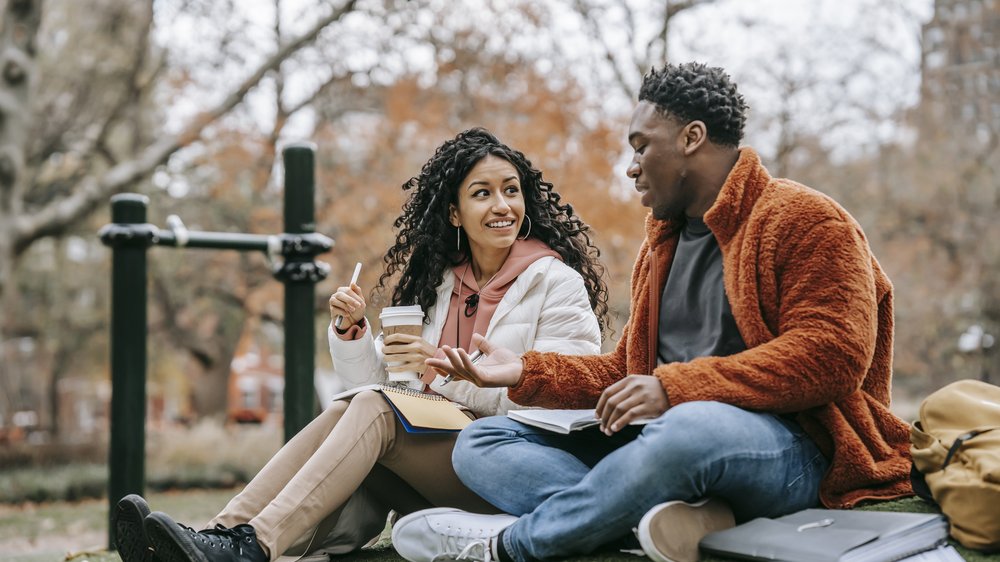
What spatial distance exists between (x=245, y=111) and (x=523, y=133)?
414cm

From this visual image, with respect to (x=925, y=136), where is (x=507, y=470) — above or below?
below

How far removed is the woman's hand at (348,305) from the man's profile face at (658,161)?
40.1 inches

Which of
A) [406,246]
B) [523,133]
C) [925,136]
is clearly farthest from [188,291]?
[406,246]

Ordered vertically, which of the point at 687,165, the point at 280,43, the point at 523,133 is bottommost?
the point at 687,165

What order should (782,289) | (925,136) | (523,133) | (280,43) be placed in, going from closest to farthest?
(782,289) < (523,133) < (280,43) < (925,136)

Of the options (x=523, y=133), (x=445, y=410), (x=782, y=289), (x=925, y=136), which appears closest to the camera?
(x=782, y=289)

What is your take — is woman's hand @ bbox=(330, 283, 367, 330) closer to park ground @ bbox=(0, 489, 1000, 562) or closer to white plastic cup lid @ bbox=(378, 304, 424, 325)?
white plastic cup lid @ bbox=(378, 304, 424, 325)

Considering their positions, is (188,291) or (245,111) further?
(188,291)

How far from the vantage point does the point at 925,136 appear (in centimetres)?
1548

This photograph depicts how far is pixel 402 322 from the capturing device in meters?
2.93

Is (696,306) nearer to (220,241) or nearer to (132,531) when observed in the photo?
(132,531)

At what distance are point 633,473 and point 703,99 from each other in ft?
3.19

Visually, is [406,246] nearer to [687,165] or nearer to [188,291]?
[687,165]

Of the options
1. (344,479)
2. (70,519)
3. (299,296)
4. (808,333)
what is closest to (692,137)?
(808,333)
